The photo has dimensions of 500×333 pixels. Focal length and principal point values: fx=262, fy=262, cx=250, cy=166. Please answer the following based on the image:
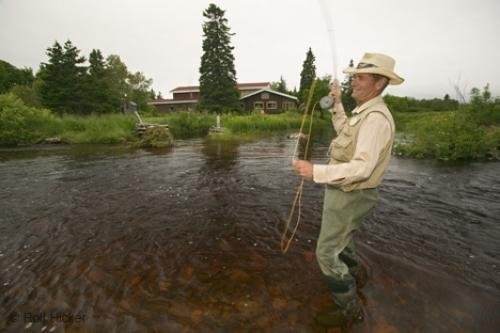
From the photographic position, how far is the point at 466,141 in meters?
10.9

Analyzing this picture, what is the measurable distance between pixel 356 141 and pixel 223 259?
2690mm

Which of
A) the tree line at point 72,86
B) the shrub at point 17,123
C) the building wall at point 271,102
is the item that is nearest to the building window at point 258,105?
the building wall at point 271,102

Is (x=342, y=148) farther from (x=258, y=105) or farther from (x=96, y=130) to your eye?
(x=258, y=105)

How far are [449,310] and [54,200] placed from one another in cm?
802

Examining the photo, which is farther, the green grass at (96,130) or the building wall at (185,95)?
the building wall at (185,95)

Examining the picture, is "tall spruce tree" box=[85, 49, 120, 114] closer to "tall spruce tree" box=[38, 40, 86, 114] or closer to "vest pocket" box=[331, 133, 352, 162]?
"tall spruce tree" box=[38, 40, 86, 114]

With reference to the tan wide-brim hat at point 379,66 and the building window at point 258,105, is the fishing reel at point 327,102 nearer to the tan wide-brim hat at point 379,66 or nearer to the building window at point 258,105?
the tan wide-brim hat at point 379,66

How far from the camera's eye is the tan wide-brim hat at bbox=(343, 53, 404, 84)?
7.11 ft

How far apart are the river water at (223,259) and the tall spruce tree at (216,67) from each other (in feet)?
109

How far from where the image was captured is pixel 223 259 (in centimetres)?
399

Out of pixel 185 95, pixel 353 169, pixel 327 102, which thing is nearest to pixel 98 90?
pixel 185 95

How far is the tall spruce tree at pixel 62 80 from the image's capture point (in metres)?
29.2

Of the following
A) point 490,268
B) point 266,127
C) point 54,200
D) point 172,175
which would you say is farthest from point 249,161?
point 266,127

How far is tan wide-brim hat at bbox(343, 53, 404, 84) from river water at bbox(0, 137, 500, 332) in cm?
245
